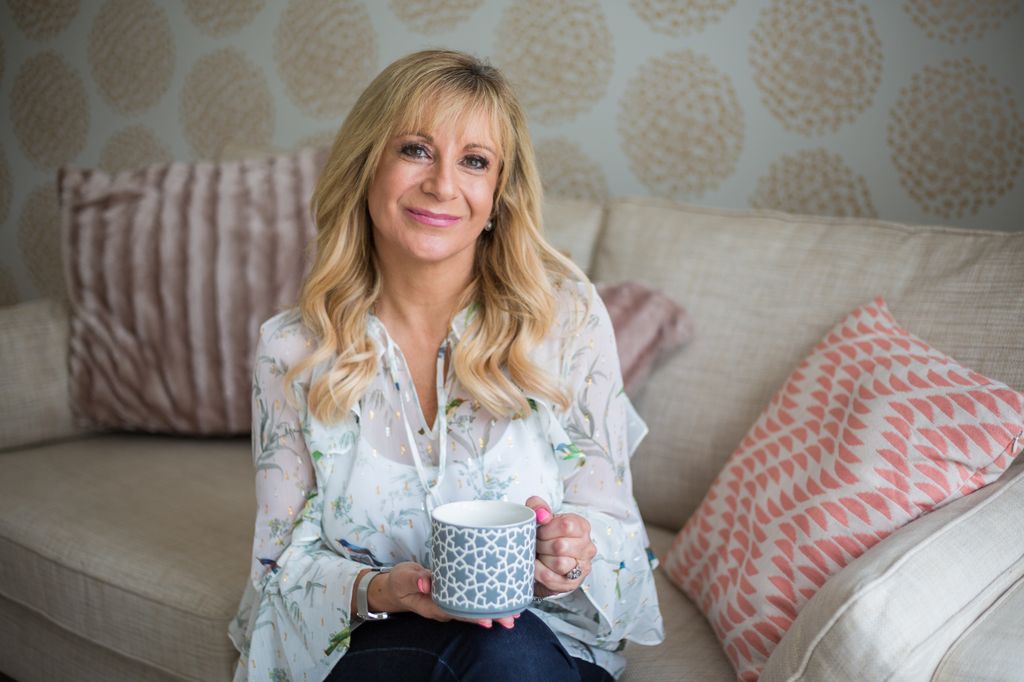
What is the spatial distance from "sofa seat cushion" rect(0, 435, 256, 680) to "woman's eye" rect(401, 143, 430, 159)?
0.76 meters

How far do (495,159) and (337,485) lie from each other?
0.50 m

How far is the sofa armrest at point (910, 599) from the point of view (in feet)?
3.39

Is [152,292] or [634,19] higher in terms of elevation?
[634,19]

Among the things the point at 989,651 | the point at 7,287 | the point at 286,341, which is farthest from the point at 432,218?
the point at 7,287

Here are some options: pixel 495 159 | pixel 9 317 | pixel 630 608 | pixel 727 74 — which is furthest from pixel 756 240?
pixel 9 317

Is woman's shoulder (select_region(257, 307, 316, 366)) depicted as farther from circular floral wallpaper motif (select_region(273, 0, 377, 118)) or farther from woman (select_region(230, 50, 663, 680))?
circular floral wallpaper motif (select_region(273, 0, 377, 118))

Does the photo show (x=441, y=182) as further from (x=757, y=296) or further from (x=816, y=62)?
(x=816, y=62)

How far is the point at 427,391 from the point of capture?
144cm

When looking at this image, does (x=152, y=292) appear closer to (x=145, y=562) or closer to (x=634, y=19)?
(x=145, y=562)

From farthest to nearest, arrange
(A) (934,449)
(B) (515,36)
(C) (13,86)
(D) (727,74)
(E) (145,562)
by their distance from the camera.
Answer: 1. (C) (13,86)
2. (B) (515,36)
3. (D) (727,74)
4. (E) (145,562)
5. (A) (934,449)

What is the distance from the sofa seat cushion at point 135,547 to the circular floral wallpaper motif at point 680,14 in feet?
4.33

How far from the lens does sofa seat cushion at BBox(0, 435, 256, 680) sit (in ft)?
5.24

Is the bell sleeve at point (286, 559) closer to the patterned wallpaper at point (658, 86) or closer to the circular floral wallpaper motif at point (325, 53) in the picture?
the patterned wallpaper at point (658, 86)

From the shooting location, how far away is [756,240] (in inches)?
71.7
